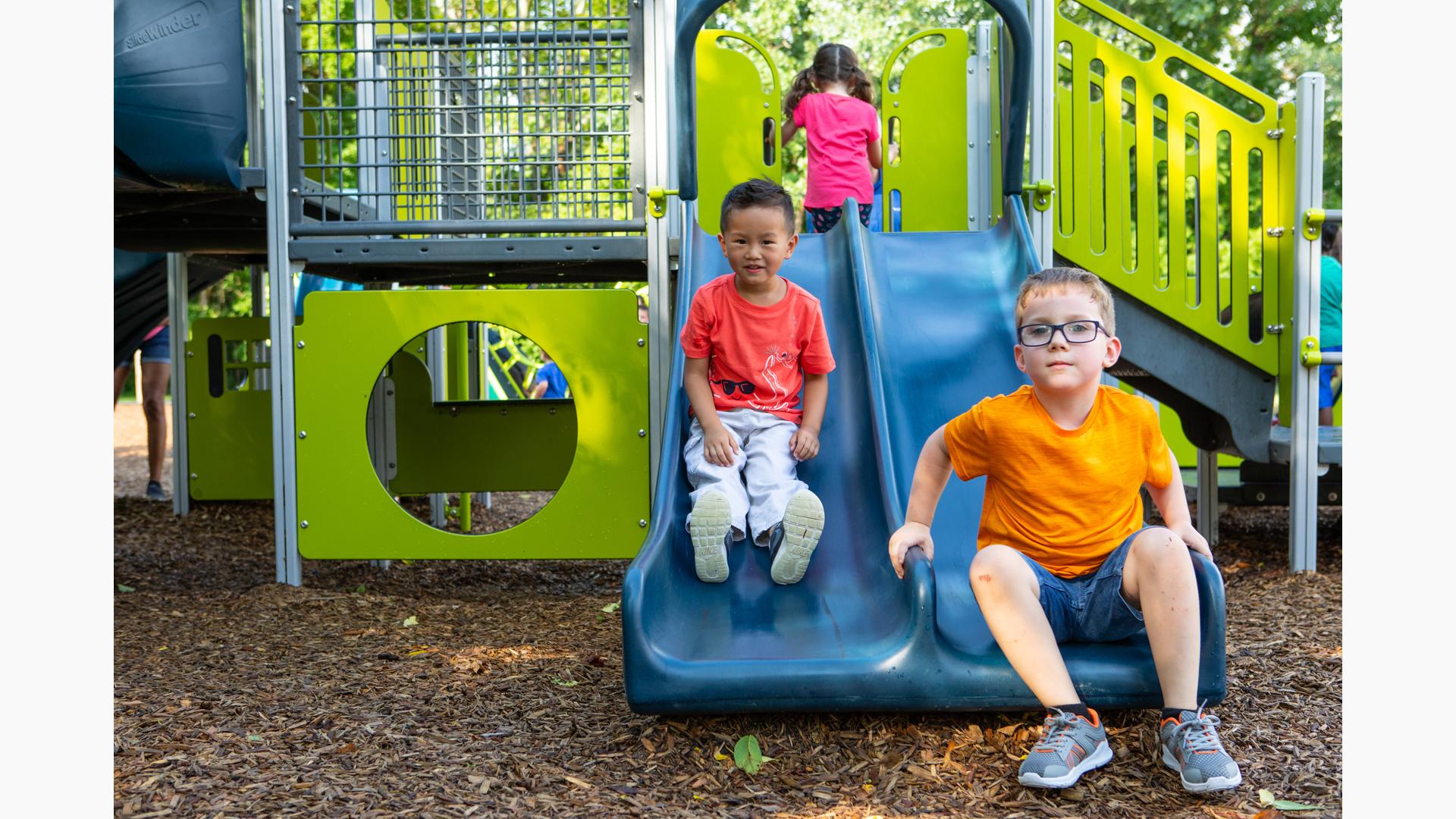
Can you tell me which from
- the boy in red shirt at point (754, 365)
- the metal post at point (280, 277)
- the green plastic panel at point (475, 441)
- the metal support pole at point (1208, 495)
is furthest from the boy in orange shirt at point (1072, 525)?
the metal support pole at point (1208, 495)

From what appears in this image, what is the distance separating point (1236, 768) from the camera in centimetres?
264

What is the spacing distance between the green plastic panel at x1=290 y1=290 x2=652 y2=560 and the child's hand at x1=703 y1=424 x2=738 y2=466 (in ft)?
4.02

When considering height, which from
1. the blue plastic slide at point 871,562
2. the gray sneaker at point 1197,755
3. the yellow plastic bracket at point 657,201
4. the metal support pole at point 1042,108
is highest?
the metal support pole at point 1042,108

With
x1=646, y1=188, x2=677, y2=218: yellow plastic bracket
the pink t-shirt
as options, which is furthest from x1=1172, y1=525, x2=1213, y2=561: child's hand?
the pink t-shirt

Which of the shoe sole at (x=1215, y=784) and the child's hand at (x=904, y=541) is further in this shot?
the child's hand at (x=904, y=541)

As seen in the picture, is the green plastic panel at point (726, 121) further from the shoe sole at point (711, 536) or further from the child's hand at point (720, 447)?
the shoe sole at point (711, 536)

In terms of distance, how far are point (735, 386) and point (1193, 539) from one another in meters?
1.75

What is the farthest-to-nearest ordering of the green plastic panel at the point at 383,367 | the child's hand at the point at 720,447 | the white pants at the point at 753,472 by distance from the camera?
the green plastic panel at the point at 383,367 < the child's hand at the point at 720,447 < the white pants at the point at 753,472

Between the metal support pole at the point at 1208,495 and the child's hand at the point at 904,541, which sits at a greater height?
the child's hand at the point at 904,541

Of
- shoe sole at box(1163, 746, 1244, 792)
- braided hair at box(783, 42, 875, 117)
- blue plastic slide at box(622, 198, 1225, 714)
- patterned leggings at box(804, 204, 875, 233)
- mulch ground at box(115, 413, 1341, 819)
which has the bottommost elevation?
mulch ground at box(115, 413, 1341, 819)

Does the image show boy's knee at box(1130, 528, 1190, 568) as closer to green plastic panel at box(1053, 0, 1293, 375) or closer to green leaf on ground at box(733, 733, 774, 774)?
green leaf on ground at box(733, 733, 774, 774)

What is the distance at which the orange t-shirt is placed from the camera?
9.50 feet

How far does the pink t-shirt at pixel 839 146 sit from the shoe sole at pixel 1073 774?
4.12m

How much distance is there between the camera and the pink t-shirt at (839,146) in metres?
6.41
